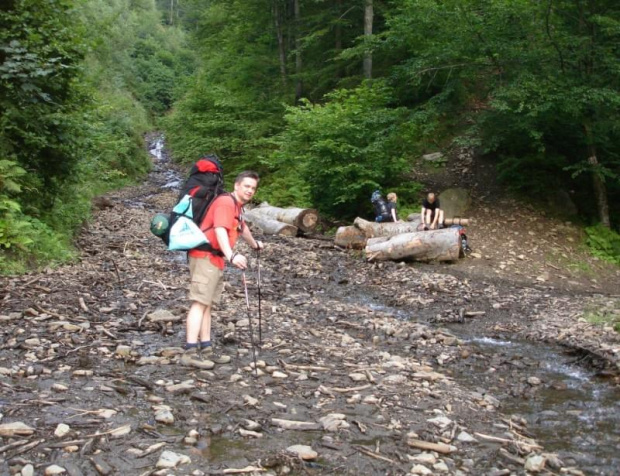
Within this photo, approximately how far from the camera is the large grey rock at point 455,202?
1542 cm

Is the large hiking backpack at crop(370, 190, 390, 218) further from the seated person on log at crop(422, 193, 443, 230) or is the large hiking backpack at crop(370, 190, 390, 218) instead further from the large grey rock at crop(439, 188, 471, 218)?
the large grey rock at crop(439, 188, 471, 218)

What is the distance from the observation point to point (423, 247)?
40.6 ft

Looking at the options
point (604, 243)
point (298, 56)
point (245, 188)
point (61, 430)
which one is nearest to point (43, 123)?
point (245, 188)

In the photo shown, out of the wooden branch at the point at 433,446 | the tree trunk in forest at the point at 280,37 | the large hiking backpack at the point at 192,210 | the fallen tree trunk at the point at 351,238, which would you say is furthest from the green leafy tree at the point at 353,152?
the wooden branch at the point at 433,446

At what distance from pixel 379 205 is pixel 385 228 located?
3.49 feet

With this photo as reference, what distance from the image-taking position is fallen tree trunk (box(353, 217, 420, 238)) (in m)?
13.8

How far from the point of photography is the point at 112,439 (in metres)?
3.78

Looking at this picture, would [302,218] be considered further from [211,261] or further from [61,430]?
[61,430]

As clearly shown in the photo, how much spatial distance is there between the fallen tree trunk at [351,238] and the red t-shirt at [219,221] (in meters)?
8.62

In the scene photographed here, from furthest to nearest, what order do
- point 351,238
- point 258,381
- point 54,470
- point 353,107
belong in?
point 353,107, point 351,238, point 258,381, point 54,470

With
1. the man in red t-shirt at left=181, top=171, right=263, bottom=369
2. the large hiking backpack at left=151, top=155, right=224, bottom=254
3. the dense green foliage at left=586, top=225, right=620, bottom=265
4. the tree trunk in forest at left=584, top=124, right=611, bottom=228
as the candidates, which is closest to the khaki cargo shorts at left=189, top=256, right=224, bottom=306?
the man in red t-shirt at left=181, top=171, right=263, bottom=369

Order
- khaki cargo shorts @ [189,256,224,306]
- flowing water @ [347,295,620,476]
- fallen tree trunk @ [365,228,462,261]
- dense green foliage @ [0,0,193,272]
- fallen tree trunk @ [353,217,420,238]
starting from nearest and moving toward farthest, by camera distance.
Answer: flowing water @ [347,295,620,476] → khaki cargo shorts @ [189,256,224,306] → dense green foliage @ [0,0,193,272] → fallen tree trunk @ [365,228,462,261] → fallen tree trunk @ [353,217,420,238]

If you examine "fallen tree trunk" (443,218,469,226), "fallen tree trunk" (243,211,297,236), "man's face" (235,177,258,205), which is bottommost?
"fallen tree trunk" (243,211,297,236)

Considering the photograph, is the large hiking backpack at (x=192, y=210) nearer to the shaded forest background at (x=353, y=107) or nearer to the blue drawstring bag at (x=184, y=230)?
the blue drawstring bag at (x=184, y=230)
